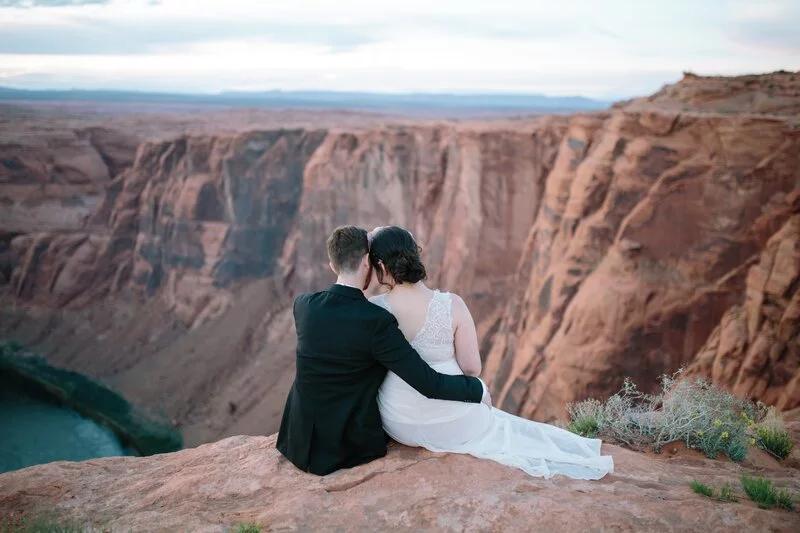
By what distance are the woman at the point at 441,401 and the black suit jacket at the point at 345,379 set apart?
173 mm

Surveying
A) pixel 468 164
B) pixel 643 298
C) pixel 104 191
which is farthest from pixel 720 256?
pixel 104 191

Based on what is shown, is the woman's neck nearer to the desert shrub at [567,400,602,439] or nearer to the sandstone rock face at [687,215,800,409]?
the desert shrub at [567,400,602,439]

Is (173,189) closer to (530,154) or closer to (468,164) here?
(468,164)

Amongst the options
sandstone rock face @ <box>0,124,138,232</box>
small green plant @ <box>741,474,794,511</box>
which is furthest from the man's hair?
sandstone rock face @ <box>0,124,138,232</box>

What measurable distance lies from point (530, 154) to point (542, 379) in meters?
9.28

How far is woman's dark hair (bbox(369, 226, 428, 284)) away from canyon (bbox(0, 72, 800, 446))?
10.6 m

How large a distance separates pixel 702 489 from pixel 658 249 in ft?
38.7

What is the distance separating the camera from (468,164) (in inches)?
978

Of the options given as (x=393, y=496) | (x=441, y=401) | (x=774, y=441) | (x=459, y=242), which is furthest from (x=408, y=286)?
(x=459, y=242)

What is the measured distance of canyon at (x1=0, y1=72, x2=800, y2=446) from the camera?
47.4 feet

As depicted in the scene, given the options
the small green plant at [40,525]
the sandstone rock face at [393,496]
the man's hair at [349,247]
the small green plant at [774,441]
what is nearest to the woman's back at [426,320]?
the man's hair at [349,247]

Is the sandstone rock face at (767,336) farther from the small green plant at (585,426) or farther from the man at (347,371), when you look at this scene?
the man at (347,371)

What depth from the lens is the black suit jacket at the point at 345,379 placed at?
4.55m

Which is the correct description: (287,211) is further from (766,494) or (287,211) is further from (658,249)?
(766,494)
